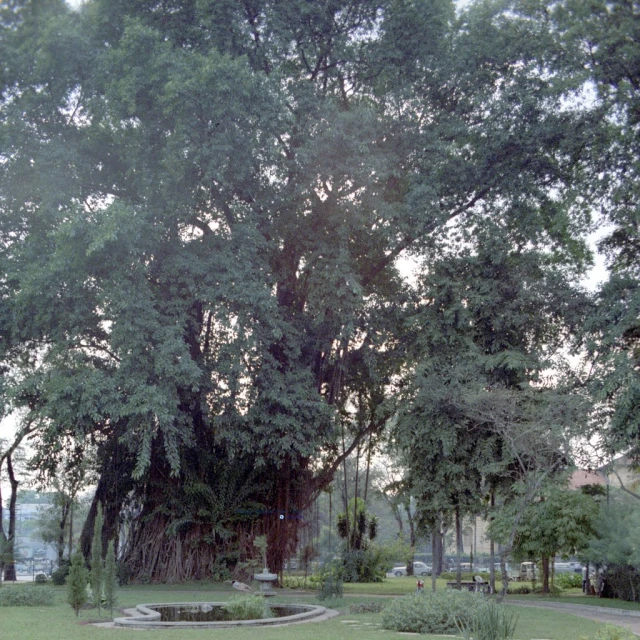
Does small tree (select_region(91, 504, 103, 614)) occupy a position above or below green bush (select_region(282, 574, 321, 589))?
above

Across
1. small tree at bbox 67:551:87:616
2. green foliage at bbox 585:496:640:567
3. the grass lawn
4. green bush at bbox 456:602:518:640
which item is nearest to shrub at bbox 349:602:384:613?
the grass lawn

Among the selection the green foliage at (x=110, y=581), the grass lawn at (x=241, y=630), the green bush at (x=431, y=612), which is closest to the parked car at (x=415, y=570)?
the grass lawn at (x=241, y=630)

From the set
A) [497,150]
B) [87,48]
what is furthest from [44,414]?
[497,150]

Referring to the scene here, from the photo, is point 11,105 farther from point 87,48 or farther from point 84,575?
point 84,575

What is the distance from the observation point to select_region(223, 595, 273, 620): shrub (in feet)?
43.0

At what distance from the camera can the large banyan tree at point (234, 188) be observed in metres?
18.8

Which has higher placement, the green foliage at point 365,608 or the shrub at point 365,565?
the shrub at point 365,565

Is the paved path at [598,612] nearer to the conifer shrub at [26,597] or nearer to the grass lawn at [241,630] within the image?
the grass lawn at [241,630]

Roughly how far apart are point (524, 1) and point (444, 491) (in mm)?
12851

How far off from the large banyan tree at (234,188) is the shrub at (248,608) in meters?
5.79

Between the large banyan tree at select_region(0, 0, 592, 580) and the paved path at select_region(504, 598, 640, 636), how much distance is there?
22.0ft

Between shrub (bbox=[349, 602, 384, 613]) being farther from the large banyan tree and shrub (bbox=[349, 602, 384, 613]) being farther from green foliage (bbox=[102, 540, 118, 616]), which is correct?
the large banyan tree

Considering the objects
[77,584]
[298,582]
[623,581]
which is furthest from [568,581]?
[77,584]

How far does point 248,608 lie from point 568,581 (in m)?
18.9
